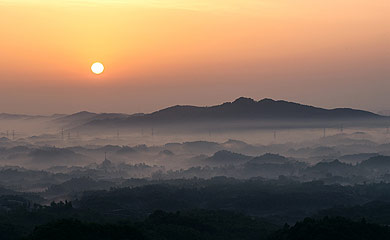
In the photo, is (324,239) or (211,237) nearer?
(324,239)

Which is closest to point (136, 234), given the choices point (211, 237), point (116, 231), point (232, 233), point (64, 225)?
point (116, 231)

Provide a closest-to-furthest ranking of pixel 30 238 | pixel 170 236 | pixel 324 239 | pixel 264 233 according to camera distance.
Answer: pixel 30 238 → pixel 324 239 → pixel 170 236 → pixel 264 233

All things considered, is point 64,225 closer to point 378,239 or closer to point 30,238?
point 30,238

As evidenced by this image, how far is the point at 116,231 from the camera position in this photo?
16012cm

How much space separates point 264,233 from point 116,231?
52.9 m

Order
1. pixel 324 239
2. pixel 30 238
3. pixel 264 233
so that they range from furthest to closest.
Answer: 1. pixel 264 233
2. pixel 324 239
3. pixel 30 238

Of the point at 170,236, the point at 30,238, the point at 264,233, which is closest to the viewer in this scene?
the point at 30,238

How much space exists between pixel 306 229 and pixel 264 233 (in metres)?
39.1

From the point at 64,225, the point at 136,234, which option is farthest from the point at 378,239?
the point at 64,225

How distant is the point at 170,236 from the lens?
178625 millimetres

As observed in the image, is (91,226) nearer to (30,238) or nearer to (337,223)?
(30,238)

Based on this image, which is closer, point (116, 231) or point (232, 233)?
point (116, 231)

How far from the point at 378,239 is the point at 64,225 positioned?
71.0m

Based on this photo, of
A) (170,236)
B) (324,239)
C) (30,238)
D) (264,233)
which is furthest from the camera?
(264,233)
